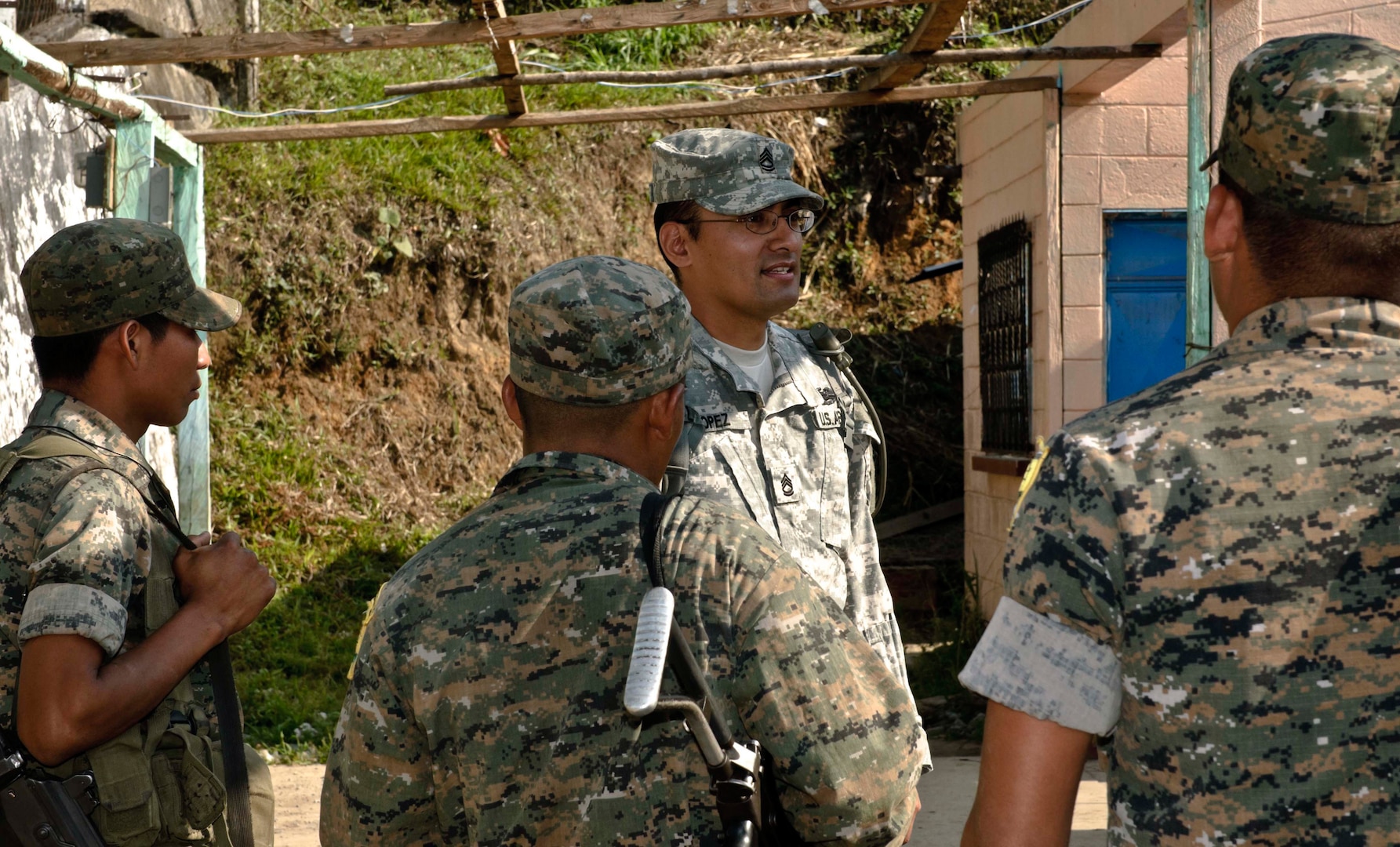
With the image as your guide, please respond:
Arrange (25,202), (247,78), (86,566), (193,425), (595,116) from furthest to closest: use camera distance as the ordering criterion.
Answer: (247,78) → (595,116) → (193,425) → (25,202) → (86,566)

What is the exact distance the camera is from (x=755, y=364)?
106 inches

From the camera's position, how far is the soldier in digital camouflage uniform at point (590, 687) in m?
1.47

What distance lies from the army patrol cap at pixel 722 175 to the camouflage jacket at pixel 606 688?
1.25 metres

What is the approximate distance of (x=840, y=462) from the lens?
2.72m

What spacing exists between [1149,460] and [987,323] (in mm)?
6274

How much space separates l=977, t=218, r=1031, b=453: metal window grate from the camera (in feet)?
21.7

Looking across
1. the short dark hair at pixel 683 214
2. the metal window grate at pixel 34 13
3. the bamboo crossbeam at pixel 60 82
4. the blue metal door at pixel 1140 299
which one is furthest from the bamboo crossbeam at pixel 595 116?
the short dark hair at pixel 683 214

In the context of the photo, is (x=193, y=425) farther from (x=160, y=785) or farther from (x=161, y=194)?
(x=160, y=785)

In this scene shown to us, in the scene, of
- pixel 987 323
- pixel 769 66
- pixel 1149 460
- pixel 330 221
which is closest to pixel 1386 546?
pixel 1149 460

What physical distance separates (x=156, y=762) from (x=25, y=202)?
10.6 feet

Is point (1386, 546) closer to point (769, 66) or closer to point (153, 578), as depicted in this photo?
point (153, 578)

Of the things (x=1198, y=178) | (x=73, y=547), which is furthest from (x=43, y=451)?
(x=1198, y=178)

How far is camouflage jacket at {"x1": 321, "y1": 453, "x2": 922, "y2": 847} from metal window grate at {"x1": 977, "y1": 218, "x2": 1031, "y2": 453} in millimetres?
5316

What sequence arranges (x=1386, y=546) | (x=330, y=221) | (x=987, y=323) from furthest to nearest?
(x=330, y=221) → (x=987, y=323) → (x=1386, y=546)
